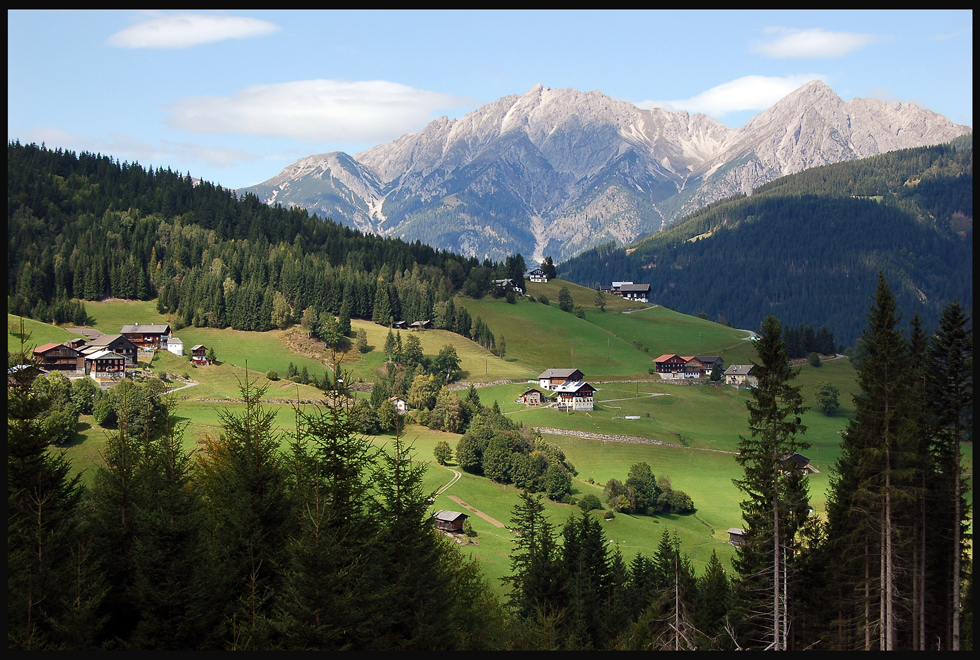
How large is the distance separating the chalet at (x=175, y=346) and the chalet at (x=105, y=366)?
60.2 feet

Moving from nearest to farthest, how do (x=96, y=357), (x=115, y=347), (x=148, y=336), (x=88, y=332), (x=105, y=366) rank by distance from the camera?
1. (x=96, y=357)
2. (x=105, y=366)
3. (x=115, y=347)
4. (x=148, y=336)
5. (x=88, y=332)

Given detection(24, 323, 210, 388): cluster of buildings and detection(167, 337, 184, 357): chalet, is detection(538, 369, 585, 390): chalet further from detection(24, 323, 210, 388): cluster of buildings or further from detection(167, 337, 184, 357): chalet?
detection(167, 337, 184, 357): chalet

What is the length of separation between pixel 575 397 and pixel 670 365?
3617 centimetres

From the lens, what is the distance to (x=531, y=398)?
135375 millimetres

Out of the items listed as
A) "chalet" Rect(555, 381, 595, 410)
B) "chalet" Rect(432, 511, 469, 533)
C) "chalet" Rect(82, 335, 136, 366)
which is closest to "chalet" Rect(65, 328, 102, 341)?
"chalet" Rect(82, 335, 136, 366)

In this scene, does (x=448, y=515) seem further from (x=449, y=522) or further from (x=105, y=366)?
(x=105, y=366)

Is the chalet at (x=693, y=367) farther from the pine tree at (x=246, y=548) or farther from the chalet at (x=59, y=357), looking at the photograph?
the pine tree at (x=246, y=548)

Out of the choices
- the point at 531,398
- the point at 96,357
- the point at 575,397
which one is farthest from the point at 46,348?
the point at 575,397

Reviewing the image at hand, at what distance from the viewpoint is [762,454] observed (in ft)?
103

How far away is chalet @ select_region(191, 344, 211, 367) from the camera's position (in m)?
138

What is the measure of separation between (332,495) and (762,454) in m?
16.7

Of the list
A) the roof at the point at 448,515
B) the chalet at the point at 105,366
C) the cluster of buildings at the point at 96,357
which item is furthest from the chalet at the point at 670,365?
the chalet at the point at 105,366
